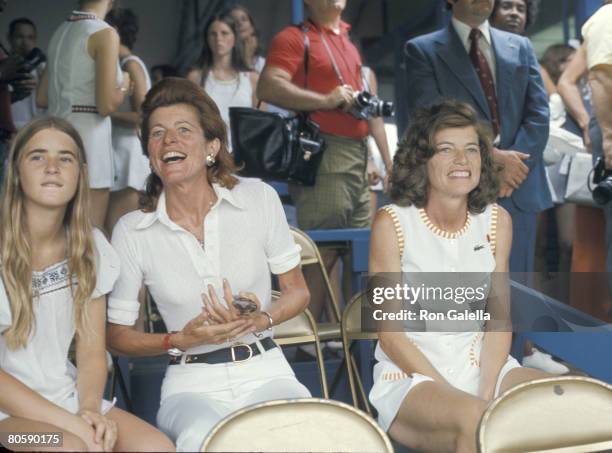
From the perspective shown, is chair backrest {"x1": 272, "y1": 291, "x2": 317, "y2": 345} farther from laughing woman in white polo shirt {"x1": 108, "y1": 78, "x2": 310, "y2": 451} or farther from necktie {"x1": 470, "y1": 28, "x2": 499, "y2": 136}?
necktie {"x1": 470, "y1": 28, "x2": 499, "y2": 136}

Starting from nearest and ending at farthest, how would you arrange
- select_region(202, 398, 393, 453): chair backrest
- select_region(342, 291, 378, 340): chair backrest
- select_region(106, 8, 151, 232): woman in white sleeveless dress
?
select_region(202, 398, 393, 453): chair backrest, select_region(342, 291, 378, 340): chair backrest, select_region(106, 8, 151, 232): woman in white sleeveless dress

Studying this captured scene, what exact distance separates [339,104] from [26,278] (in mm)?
1975

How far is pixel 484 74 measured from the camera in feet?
12.7

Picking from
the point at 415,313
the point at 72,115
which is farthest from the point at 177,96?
the point at 72,115

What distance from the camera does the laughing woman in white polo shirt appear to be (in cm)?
268

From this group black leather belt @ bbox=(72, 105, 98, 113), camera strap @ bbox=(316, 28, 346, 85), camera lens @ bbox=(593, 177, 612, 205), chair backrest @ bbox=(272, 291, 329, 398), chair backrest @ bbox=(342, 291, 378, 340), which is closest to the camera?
chair backrest @ bbox=(342, 291, 378, 340)

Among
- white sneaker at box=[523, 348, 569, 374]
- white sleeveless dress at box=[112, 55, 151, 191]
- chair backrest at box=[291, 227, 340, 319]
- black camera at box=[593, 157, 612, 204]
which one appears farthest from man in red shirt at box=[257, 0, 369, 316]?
black camera at box=[593, 157, 612, 204]

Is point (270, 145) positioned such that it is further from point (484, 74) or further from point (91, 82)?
point (484, 74)

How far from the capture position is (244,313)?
264 centimetres

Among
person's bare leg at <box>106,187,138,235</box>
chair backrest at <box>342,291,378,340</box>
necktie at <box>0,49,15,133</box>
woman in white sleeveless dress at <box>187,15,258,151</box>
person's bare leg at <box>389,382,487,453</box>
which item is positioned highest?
woman in white sleeveless dress at <box>187,15,258,151</box>

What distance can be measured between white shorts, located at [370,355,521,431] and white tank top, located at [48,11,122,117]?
6.05ft

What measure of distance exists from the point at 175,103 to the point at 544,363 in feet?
7.09

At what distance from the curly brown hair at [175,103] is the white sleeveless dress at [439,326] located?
577mm

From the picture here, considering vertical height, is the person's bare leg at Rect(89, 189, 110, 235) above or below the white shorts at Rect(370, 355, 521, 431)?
above
